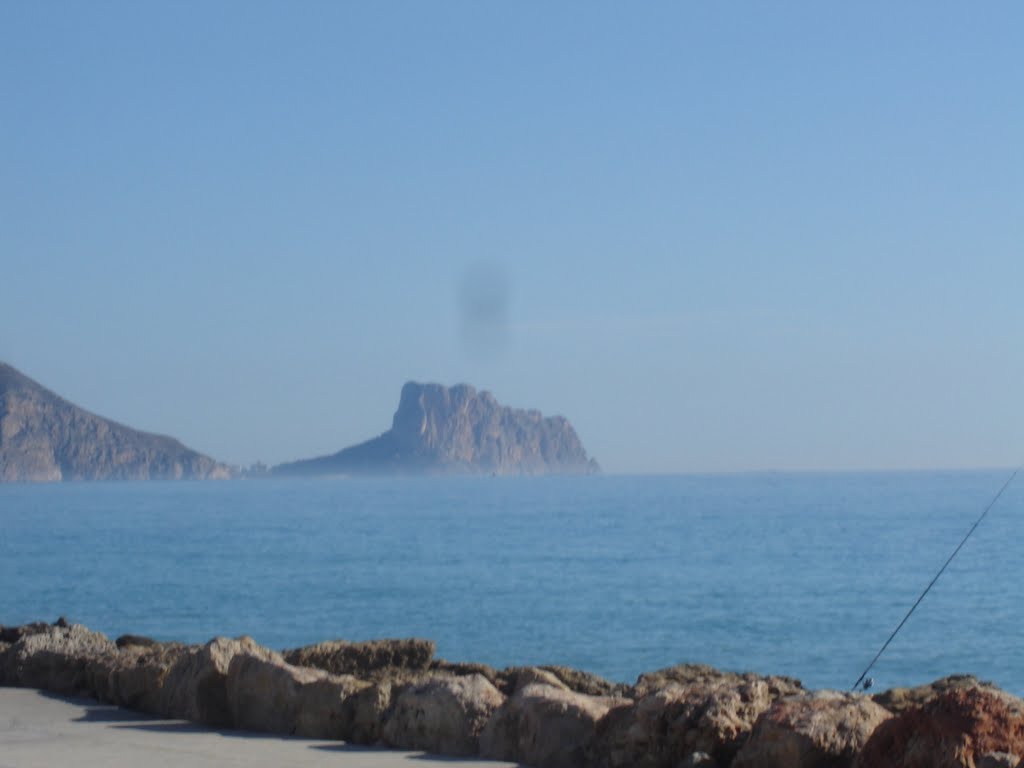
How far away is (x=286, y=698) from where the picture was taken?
7.70m

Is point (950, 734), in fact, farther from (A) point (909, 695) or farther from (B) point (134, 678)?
(A) point (909, 695)

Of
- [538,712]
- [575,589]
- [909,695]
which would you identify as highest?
[538,712]

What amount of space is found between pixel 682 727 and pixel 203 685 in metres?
3.02

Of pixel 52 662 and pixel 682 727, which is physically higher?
pixel 682 727

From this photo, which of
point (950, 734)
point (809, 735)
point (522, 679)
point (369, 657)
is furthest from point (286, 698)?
Result: point (950, 734)

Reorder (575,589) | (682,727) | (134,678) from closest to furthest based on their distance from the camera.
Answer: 1. (682,727)
2. (134,678)
3. (575,589)

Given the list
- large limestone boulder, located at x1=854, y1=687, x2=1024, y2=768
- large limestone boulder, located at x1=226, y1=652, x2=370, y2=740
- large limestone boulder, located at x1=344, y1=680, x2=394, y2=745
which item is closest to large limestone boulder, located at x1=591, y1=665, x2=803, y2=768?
large limestone boulder, located at x1=854, y1=687, x2=1024, y2=768

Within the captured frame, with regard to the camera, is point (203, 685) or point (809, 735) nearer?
point (809, 735)

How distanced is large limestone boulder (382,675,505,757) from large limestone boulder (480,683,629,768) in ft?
0.46

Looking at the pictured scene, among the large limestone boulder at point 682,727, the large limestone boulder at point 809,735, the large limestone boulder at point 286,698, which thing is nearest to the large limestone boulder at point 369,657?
the large limestone boulder at point 286,698

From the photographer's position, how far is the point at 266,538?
64438 mm

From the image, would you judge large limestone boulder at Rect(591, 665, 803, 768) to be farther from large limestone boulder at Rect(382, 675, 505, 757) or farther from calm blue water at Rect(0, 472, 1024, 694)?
calm blue water at Rect(0, 472, 1024, 694)

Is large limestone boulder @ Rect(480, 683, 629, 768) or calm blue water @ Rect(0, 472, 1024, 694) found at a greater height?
large limestone boulder @ Rect(480, 683, 629, 768)

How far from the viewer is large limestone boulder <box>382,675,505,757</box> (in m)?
7.00
